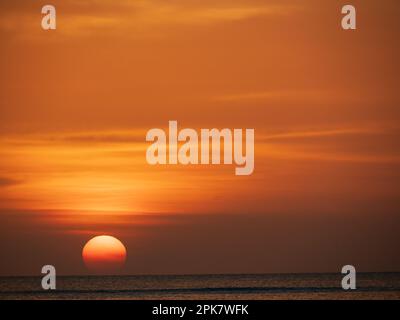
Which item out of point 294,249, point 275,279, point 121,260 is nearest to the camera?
point 121,260

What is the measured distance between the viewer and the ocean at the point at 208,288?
71.4 metres

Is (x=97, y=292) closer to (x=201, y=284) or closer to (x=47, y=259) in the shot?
(x=47, y=259)

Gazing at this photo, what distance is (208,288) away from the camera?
84938 millimetres

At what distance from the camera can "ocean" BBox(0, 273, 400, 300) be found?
71375 millimetres

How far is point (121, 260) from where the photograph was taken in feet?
267
